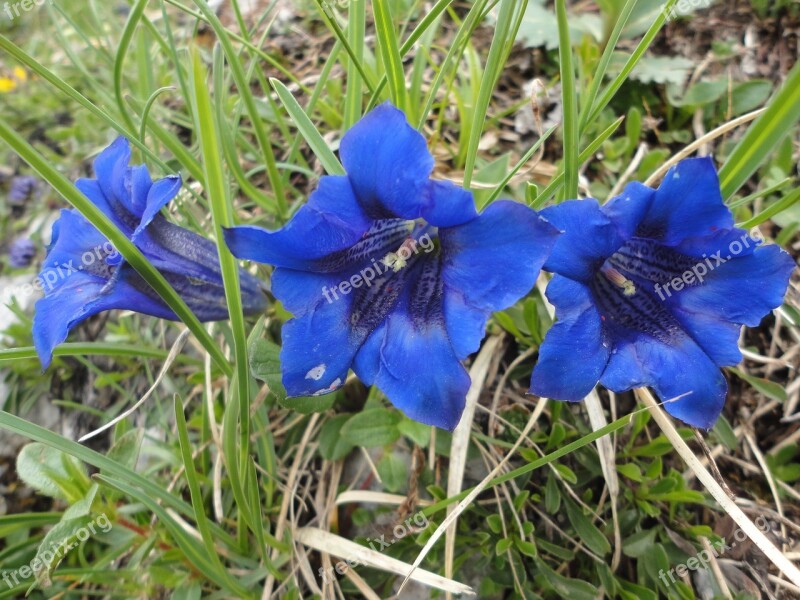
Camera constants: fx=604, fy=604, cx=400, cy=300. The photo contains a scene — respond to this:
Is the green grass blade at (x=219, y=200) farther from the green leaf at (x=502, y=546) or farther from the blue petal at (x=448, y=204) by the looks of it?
the green leaf at (x=502, y=546)

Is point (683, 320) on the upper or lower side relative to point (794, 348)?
upper

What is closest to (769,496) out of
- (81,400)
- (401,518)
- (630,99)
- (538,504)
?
→ (538,504)

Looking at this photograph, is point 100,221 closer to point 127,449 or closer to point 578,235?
point 127,449

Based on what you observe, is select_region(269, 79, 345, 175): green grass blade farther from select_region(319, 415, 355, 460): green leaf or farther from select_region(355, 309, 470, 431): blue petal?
select_region(319, 415, 355, 460): green leaf

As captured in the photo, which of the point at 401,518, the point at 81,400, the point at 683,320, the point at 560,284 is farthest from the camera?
the point at 81,400

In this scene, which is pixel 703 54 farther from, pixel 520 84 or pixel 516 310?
pixel 516 310

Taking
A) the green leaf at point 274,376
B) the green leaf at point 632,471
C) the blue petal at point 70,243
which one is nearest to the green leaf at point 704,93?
the green leaf at point 632,471
